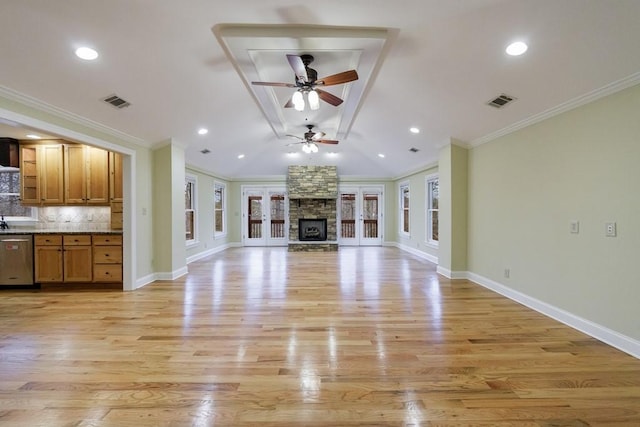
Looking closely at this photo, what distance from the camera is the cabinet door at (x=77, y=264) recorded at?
15.4 ft

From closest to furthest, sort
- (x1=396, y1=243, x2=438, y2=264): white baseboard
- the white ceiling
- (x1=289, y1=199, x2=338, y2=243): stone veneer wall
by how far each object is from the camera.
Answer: the white ceiling, (x1=396, y1=243, x2=438, y2=264): white baseboard, (x1=289, y1=199, x2=338, y2=243): stone veneer wall

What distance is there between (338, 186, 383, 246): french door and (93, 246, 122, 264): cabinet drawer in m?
6.68

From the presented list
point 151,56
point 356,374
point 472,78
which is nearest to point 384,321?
point 356,374

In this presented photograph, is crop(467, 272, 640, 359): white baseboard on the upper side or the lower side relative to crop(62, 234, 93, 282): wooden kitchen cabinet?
lower

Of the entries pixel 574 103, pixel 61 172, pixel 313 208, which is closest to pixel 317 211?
pixel 313 208

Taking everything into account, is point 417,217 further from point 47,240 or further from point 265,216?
point 47,240

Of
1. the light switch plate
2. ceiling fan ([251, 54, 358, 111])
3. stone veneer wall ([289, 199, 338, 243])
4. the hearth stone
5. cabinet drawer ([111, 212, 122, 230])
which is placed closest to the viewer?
the light switch plate

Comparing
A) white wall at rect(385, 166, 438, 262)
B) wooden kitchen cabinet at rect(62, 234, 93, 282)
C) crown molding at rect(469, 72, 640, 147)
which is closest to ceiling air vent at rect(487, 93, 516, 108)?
crown molding at rect(469, 72, 640, 147)

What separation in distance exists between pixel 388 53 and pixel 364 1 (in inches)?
34.7

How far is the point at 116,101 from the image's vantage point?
370 cm

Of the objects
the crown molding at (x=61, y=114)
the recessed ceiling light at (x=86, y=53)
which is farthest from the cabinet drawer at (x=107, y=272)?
the recessed ceiling light at (x=86, y=53)

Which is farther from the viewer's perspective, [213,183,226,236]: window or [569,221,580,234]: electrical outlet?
[213,183,226,236]: window

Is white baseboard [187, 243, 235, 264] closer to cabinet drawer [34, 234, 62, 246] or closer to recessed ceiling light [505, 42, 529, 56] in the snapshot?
cabinet drawer [34, 234, 62, 246]

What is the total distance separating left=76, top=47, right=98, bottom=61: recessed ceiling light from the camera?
2.79 metres
